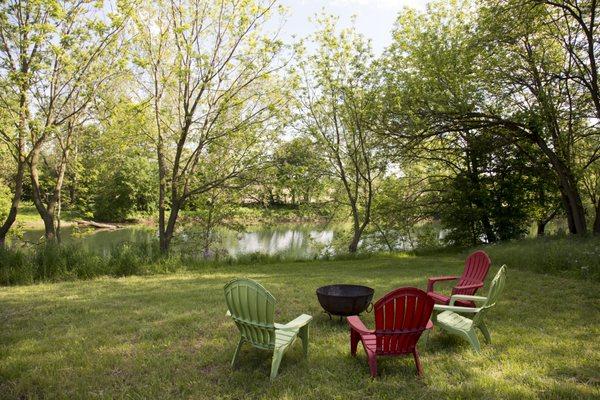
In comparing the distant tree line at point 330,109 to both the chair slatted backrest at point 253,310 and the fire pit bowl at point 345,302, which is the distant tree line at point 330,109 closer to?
the fire pit bowl at point 345,302

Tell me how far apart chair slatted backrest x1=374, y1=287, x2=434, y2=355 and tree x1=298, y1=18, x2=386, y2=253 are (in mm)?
9692

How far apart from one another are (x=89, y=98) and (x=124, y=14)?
8.60 feet

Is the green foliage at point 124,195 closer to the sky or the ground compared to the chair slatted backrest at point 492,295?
closer to the sky

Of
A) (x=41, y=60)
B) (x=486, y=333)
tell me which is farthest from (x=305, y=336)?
(x=41, y=60)

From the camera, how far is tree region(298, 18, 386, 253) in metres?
14.0

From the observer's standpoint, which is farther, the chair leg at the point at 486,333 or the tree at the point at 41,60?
the tree at the point at 41,60

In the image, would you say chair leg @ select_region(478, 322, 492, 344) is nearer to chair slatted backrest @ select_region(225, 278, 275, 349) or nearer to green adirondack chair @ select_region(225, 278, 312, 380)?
green adirondack chair @ select_region(225, 278, 312, 380)

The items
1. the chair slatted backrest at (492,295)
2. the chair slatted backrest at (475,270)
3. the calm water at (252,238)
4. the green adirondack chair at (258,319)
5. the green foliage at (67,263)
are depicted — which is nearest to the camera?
the green adirondack chair at (258,319)

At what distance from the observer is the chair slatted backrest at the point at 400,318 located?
3639mm

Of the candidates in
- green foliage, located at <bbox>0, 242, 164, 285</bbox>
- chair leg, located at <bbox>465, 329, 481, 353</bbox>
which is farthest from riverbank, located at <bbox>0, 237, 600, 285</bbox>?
chair leg, located at <bbox>465, 329, 481, 353</bbox>

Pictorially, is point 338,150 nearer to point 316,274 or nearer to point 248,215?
point 248,215

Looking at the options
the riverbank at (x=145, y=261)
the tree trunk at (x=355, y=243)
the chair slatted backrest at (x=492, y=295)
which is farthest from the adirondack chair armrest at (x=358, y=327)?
the tree trunk at (x=355, y=243)

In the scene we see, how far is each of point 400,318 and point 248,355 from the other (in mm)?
1647

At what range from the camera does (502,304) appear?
20.2ft
